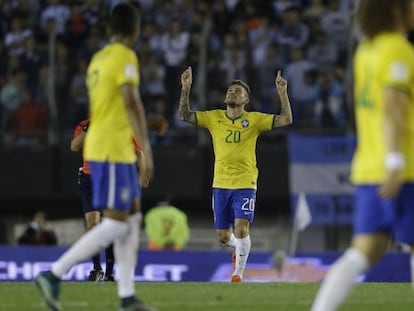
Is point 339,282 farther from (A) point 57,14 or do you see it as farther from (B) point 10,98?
(A) point 57,14

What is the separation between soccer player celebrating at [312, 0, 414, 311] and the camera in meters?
9.66

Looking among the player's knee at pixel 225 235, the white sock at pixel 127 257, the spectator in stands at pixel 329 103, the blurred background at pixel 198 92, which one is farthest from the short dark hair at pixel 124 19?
the spectator in stands at pixel 329 103

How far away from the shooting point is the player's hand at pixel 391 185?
9297 millimetres

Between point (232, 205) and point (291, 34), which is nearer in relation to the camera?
point (232, 205)

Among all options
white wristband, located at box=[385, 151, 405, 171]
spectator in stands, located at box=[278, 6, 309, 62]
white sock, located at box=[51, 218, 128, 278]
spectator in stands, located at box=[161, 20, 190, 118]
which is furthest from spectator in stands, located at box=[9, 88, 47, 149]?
white wristband, located at box=[385, 151, 405, 171]

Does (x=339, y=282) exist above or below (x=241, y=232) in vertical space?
above

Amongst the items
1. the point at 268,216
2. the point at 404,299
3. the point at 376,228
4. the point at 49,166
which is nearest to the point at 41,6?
the point at 49,166

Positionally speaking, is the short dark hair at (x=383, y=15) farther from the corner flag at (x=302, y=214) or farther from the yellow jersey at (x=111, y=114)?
the corner flag at (x=302, y=214)

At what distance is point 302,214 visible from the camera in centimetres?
2722

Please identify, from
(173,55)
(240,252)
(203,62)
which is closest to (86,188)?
(240,252)

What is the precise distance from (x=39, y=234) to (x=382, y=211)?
60.8 feet

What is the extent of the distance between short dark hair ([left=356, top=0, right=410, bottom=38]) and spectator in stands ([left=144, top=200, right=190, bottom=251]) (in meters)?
17.7

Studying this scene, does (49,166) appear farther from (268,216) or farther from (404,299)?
(404,299)

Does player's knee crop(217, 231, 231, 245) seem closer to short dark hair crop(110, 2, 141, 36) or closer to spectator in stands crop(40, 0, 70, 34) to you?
short dark hair crop(110, 2, 141, 36)
